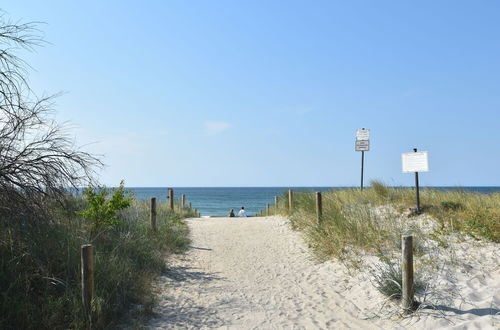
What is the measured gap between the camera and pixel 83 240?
762cm

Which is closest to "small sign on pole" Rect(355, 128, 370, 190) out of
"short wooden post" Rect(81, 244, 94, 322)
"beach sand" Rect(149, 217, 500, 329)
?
"beach sand" Rect(149, 217, 500, 329)

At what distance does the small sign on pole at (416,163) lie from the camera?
1123cm

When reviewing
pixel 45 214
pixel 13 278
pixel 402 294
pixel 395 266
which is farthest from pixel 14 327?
pixel 395 266

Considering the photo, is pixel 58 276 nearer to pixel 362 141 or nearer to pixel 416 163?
pixel 416 163

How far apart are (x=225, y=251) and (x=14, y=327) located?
6.66 meters

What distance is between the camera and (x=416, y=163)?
451 inches

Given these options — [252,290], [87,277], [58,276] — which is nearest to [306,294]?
[252,290]

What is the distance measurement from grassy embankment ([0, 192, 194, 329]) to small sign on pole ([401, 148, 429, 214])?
7507 mm

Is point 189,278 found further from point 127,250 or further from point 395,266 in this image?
point 395,266

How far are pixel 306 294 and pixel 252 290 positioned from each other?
3.39 feet

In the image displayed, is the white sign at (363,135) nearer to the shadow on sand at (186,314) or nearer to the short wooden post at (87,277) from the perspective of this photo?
the shadow on sand at (186,314)

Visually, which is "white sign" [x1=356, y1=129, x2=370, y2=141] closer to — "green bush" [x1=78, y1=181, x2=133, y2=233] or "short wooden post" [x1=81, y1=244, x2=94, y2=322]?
"green bush" [x1=78, y1=181, x2=133, y2=233]

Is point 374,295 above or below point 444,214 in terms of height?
below

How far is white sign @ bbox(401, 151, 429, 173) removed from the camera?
11.2 meters
